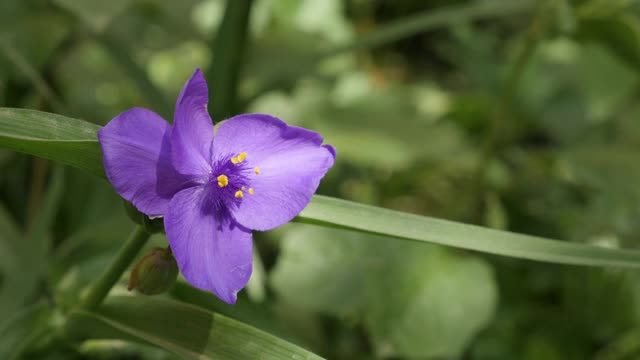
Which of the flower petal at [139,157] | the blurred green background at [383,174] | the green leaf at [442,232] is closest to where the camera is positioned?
the flower petal at [139,157]

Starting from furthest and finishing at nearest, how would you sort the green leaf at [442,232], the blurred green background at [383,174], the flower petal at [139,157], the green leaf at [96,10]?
the blurred green background at [383,174] < the green leaf at [96,10] < the green leaf at [442,232] < the flower petal at [139,157]

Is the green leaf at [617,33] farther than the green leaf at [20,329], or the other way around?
the green leaf at [617,33]

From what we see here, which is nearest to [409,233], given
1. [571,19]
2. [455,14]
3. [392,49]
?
[571,19]

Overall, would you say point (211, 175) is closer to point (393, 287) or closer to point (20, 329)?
point (20, 329)

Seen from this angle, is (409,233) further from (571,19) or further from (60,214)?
(60,214)

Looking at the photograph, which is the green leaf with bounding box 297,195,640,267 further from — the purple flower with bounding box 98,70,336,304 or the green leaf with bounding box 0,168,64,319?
the green leaf with bounding box 0,168,64,319

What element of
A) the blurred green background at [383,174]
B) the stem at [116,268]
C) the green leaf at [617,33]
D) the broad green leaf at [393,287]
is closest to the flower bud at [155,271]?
the stem at [116,268]

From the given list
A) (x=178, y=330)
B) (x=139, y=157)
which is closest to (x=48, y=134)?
(x=139, y=157)

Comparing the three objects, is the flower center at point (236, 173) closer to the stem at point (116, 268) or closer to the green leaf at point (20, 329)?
the stem at point (116, 268)
